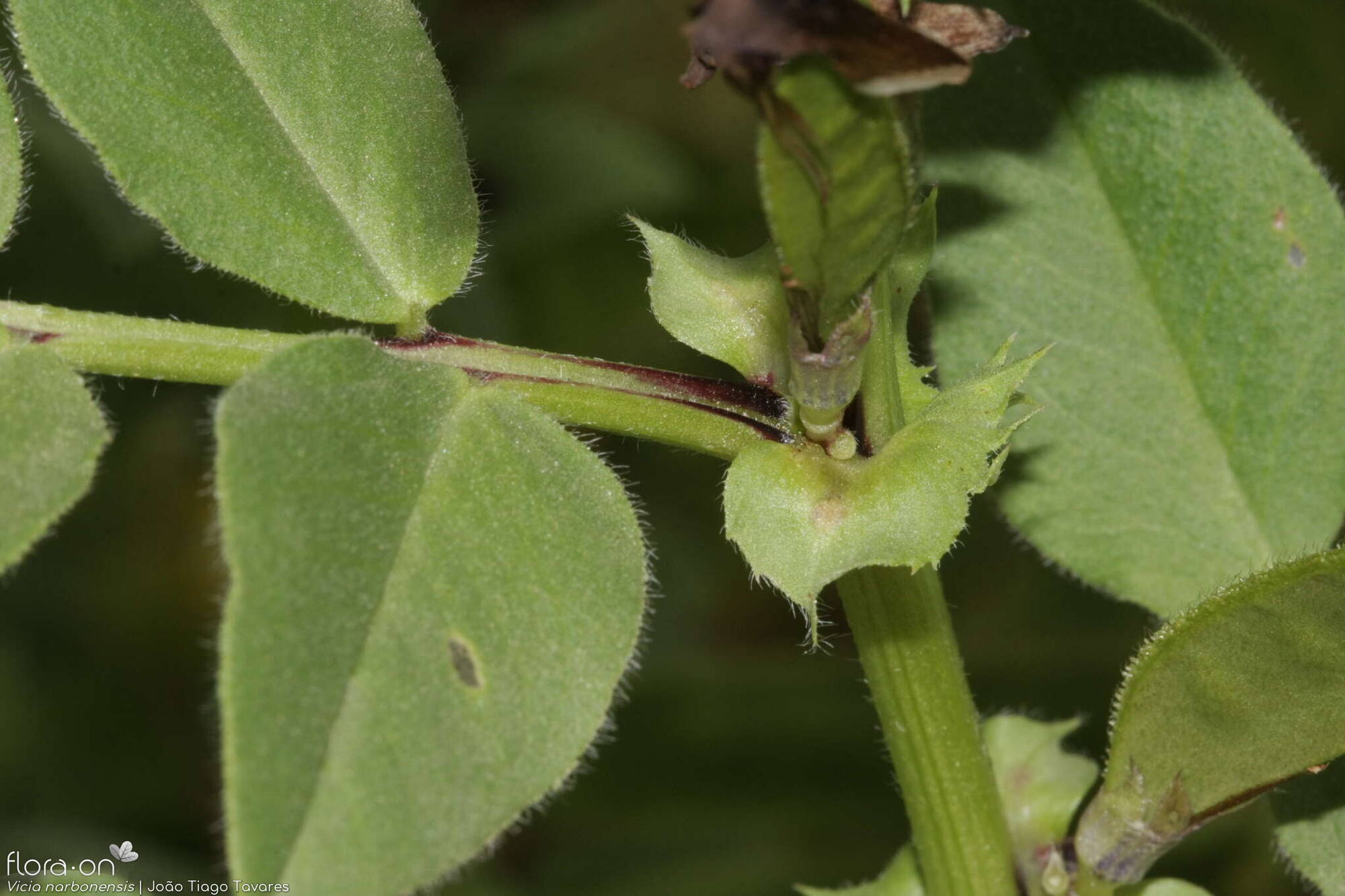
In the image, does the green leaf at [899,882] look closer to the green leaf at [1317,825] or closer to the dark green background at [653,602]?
the green leaf at [1317,825]

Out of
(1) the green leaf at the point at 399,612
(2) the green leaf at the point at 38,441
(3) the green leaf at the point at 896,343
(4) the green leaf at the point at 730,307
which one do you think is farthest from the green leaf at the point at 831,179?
(2) the green leaf at the point at 38,441

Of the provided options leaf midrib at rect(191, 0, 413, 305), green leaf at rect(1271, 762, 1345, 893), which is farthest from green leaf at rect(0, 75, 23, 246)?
green leaf at rect(1271, 762, 1345, 893)

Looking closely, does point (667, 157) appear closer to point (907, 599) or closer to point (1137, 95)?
point (1137, 95)

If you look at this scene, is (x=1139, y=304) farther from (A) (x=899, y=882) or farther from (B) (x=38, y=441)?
(B) (x=38, y=441)

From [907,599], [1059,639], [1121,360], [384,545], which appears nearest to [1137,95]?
[1121,360]

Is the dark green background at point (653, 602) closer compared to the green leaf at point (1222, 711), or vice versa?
the green leaf at point (1222, 711)

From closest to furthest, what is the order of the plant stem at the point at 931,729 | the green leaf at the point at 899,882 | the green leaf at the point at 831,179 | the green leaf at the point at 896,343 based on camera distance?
the green leaf at the point at 831,179 < the green leaf at the point at 896,343 < the plant stem at the point at 931,729 < the green leaf at the point at 899,882

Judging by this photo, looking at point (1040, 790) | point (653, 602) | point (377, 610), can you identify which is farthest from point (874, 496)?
point (653, 602)
